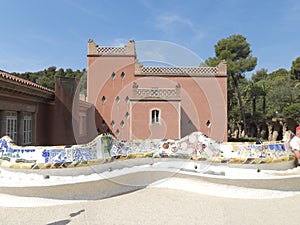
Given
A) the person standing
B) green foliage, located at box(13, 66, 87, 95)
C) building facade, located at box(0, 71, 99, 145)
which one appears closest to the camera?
the person standing

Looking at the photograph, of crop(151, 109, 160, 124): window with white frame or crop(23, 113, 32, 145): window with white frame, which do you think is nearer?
crop(23, 113, 32, 145): window with white frame

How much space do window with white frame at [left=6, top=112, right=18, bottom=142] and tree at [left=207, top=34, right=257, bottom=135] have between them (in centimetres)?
1726

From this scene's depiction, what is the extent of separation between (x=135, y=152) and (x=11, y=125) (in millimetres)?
4321

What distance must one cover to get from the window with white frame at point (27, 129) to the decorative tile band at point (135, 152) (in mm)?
3118

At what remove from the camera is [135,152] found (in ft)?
17.5

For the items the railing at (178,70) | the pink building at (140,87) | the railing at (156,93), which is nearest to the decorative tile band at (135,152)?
the railing at (156,93)

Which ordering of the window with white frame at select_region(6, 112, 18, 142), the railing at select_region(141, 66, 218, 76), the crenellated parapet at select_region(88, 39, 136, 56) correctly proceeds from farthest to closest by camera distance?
the railing at select_region(141, 66, 218, 76) → the crenellated parapet at select_region(88, 39, 136, 56) → the window with white frame at select_region(6, 112, 18, 142)

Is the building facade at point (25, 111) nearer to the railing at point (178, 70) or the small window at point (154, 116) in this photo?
the small window at point (154, 116)

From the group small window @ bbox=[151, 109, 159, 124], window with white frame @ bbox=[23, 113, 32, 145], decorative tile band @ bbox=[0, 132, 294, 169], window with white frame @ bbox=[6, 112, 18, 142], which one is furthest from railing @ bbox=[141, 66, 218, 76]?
decorative tile band @ bbox=[0, 132, 294, 169]

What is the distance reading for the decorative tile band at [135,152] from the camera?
4.27 metres

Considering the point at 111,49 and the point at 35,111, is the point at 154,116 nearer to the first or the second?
the point at 111,49

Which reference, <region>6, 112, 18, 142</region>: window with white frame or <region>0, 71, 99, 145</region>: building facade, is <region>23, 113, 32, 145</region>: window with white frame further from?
<region>6, 112, 18, 142</region>: window with white frame

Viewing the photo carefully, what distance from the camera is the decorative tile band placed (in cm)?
427

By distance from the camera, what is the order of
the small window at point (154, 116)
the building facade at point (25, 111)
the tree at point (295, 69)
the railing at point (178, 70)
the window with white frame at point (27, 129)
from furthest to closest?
the tree at point (295, 69), the railing at point (178, 70), the small window at point (154, 116), the window with white frame at point (27, 129), the building facade at point (25, 111)
